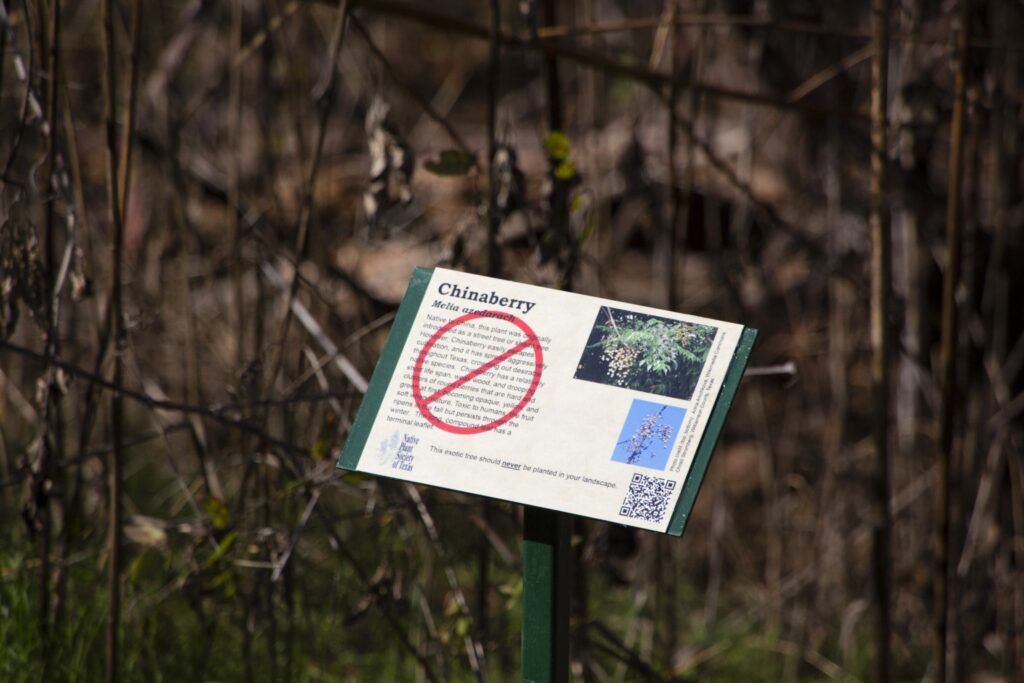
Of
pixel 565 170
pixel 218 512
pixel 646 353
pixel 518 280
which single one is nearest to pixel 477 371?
pixel 646 353

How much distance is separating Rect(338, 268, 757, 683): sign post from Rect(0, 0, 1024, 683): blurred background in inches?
15.2

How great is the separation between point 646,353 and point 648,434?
106 mm

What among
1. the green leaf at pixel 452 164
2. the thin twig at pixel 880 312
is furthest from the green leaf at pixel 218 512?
the thin twig at pixel 880 312

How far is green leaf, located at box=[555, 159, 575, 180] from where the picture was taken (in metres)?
1.79

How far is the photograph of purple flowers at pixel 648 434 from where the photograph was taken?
4.18 feet

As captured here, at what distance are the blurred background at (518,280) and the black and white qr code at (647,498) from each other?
58cm

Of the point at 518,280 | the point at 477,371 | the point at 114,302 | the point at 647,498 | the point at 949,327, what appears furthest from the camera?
the point at 518,280

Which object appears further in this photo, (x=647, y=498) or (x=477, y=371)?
(x=477, y=371)

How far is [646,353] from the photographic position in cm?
134

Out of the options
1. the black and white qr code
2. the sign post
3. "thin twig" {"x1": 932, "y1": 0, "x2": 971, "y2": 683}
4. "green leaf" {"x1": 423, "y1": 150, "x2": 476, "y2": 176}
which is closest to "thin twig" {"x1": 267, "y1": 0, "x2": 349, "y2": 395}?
"green leaf" {"x1": 423, "y1": 150, "x2": 476, "y2": 176}

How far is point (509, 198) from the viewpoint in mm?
1797

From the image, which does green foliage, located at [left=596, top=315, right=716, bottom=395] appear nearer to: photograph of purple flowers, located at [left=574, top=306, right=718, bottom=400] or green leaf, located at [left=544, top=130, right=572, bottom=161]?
photograph of purple flowers, located at [left=574, top=306, right=718, bottom=400]

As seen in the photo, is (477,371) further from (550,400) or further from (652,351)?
(652,351)

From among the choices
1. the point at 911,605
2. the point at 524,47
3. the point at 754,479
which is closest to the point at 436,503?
the point at 524,47
